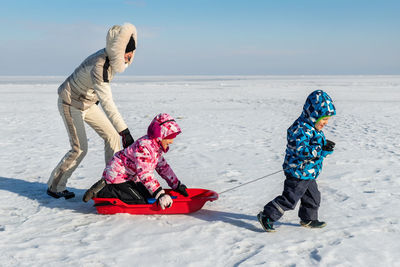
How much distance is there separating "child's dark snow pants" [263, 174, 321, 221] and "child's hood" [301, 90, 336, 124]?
0.57 m

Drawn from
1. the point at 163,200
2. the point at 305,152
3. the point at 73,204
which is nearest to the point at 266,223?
the point at 305,152

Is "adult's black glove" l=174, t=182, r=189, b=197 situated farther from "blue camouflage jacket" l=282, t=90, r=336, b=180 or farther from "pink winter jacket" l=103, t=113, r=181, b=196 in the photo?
"blue camouflage jacket" l=282, t=90, r=336, b=180

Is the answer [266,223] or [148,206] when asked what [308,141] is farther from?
[148,206]

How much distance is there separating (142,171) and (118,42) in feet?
4.28

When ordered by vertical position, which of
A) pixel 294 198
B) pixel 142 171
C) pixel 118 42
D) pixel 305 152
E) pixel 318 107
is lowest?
pixel 294 198

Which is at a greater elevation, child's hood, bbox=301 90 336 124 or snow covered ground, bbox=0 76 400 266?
child's hood, bbox=301 90 336 124

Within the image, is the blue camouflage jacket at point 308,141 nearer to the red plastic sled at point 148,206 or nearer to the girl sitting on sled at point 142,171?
the red plastic sled at point 148,206

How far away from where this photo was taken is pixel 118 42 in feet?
12.3

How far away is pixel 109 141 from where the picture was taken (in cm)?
423

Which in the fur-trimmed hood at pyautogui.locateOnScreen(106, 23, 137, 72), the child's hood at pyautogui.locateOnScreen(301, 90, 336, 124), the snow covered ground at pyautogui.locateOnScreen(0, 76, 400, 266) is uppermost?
the fur-trimmed hood at pyautogui.locateOnScreen(106, 23, 137, 72)

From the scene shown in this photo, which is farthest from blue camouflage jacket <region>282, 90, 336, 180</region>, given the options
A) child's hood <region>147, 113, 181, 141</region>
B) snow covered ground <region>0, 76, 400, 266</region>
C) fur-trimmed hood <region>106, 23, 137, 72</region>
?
fur-trimmed hood <region>106, 23, 137, 72</region>

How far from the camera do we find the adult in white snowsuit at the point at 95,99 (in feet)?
12.5

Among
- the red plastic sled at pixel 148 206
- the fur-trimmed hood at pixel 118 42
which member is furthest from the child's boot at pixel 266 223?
the fur-trimmed hood at pixel 118 42

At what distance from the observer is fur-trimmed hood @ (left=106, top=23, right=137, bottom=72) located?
376 centimetres
